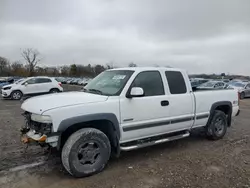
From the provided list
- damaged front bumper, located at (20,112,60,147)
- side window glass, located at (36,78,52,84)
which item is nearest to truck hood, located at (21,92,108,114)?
damaged front bumper, located at (20,112,60,147)

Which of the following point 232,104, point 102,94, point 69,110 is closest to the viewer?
point 69,110

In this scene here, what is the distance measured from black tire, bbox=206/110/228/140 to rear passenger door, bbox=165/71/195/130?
3.11ft

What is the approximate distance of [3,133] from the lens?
6516mm

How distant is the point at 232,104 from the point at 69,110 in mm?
4826

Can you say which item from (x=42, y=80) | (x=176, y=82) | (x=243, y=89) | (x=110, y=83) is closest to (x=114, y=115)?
(x=110, y=83)

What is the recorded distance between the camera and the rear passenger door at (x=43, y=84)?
16.6 metres

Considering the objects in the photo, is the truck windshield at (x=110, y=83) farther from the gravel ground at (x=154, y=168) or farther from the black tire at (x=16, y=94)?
the black tire at (x=16, y=94)

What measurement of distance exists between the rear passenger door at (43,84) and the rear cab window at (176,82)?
1360 centimetres

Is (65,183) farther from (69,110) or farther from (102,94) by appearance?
(102,94)

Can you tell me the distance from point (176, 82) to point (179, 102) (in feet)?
1.60

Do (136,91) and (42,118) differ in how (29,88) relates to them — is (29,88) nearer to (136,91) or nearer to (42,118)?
(42,118)

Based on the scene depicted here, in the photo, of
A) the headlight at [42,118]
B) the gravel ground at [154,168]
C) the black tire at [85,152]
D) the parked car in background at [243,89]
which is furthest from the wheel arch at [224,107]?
the parked car in background at [243,89]

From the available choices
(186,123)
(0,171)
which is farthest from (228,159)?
(0,171)

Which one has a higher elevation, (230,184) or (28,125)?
(28,125)
